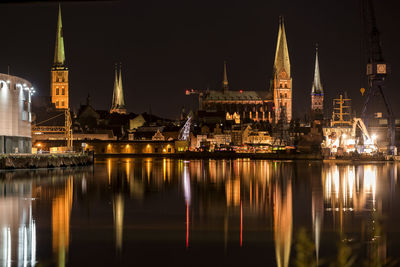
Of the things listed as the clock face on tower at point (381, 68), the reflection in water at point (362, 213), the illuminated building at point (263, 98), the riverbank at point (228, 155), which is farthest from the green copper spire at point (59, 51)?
the reflection in water at point (362, 213)

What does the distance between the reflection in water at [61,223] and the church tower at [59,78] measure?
100m

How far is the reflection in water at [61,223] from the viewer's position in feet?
34.1

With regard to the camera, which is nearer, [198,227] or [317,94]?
[198,227]

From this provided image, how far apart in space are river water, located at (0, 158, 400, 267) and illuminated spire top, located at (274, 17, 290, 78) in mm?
150101

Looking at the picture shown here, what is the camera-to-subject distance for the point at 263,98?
179875mm

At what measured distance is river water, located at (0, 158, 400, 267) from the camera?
32.4 feet

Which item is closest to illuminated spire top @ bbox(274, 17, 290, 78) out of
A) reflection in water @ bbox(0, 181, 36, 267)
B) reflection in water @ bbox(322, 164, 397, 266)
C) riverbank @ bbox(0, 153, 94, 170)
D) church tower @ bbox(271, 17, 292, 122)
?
church tower @ bbox(271, 17, 292, 122)

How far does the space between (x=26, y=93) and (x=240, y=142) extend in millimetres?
83847

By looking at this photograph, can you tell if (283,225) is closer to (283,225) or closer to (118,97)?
(283,225)

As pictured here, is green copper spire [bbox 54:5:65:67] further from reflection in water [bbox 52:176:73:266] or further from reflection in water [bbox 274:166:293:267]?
reflection in water [bbox 274:166:293:267]

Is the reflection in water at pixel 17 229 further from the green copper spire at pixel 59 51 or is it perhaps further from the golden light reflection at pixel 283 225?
the green copper spire at pixel 59 51

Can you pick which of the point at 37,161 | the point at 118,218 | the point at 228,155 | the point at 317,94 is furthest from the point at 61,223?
the point at 317,94

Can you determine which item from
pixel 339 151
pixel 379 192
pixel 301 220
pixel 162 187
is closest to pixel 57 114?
pixel 339 151

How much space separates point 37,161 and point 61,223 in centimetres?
2834
